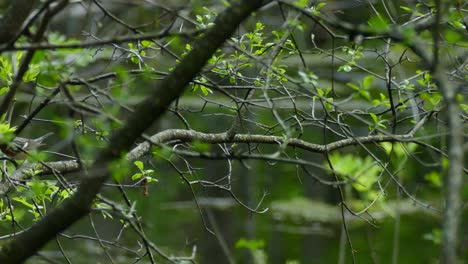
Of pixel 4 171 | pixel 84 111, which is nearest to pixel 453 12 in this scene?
pixel 84 111

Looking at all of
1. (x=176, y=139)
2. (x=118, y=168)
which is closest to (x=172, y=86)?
(x=118, y=168)

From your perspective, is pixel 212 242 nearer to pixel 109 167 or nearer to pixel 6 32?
pixel 6 32

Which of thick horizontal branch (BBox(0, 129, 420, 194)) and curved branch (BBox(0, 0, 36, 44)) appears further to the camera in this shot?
thick horizontal branch (BBox(0, 129, 420, 194))

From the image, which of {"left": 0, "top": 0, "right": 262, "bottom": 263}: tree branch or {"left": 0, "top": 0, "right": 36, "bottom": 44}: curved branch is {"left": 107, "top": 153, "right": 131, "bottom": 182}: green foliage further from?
{"left": 0, "top": 0, "right": 36, "bottom": 44}: curved branch

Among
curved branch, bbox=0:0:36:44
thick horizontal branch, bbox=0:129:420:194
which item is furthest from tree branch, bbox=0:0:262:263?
thick horizontal branch, bbox=0:129:420:194

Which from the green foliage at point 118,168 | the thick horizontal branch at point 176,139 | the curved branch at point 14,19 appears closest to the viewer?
the green foliage at point 118,168

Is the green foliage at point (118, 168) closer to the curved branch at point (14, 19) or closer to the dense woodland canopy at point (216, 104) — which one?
the dense woodland canopy at point (216, 104)

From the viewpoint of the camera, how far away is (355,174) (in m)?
1.90

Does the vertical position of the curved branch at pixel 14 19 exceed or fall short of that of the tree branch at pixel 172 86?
it exceeds it

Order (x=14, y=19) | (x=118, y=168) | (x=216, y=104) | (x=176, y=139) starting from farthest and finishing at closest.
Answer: (x=216, y=104), (x=176, y=139), (x=14, y=19), (x=118, y=168)

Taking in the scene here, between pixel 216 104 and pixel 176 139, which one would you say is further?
pixel 216 104

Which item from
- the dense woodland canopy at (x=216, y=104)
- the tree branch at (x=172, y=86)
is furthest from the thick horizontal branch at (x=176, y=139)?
the tree branch at (x=172, y=86)

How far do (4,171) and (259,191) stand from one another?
22.6 ft

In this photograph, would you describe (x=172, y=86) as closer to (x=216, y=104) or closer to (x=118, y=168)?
(x=118, y=168)
